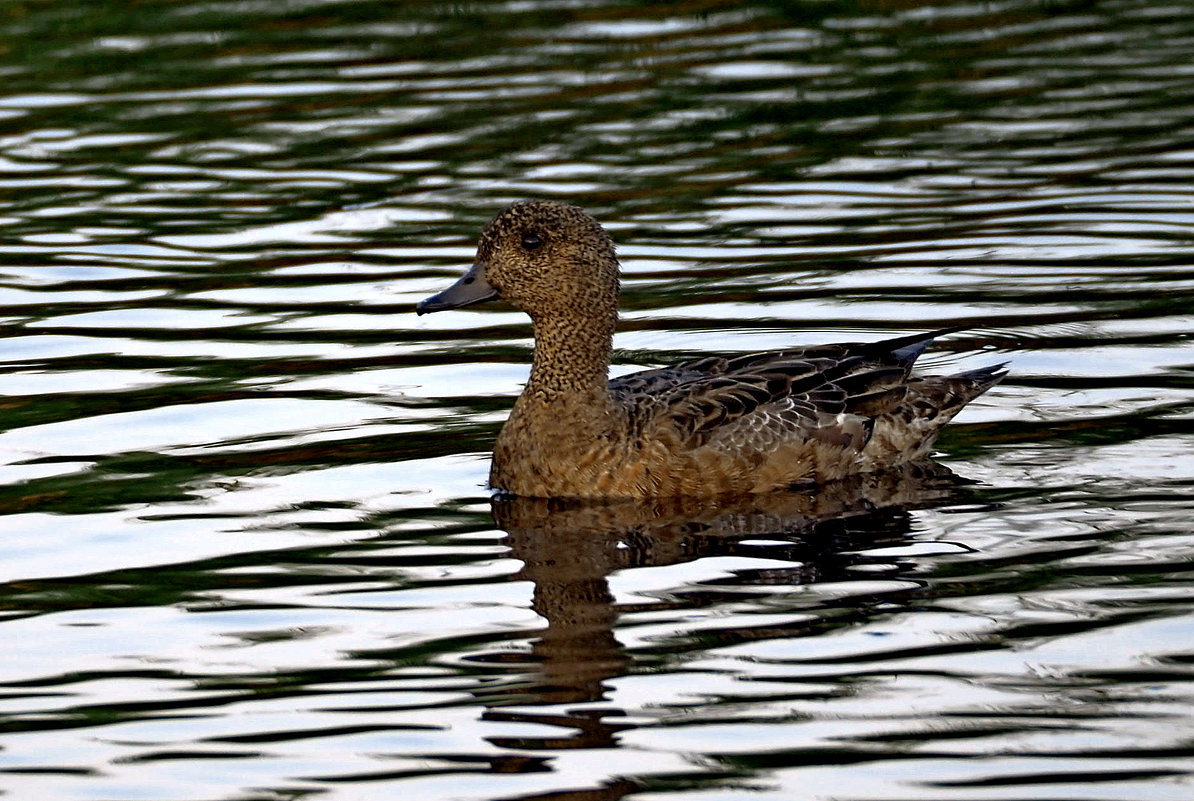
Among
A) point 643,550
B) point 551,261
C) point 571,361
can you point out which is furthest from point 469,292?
point 643,550

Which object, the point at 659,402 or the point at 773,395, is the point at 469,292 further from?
the point at 773,395

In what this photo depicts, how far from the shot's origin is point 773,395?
9.17m

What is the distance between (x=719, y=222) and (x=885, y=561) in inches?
257

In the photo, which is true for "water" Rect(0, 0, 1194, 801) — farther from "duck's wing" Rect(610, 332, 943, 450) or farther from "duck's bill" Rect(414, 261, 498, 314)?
"duck's bill" Rect(414, 261, 498, 314)

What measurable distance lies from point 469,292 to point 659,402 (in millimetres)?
980

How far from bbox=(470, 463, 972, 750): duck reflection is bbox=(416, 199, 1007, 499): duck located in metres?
0.11

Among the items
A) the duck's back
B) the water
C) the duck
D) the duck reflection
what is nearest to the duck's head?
the duck

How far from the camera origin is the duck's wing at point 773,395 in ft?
29.6

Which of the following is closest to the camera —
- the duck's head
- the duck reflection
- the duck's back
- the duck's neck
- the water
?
the water

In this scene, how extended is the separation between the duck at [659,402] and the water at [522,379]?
0.21 metres

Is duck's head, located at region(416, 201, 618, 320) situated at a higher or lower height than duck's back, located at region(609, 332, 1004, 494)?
higher

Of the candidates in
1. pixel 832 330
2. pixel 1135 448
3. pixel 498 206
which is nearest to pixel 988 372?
pixel 1135 448

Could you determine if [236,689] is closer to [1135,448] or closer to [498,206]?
[1135,448]

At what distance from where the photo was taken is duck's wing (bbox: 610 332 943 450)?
29.6ft
